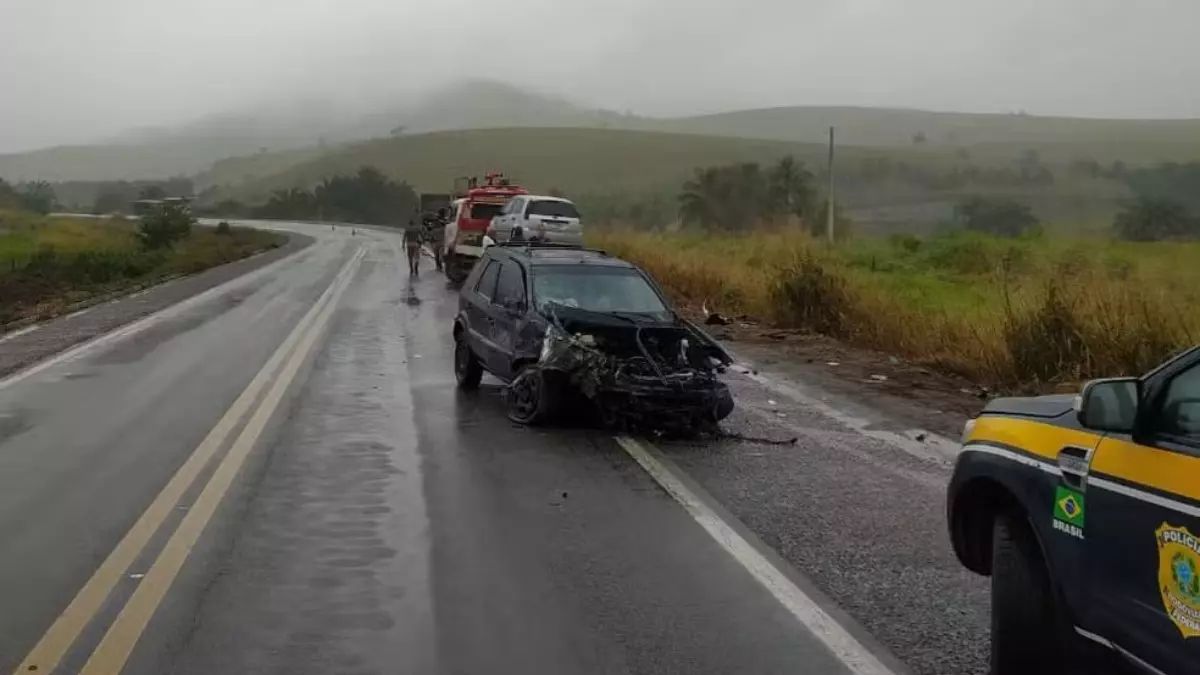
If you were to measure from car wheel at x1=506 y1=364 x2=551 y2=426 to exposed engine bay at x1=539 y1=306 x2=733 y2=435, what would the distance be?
0.16 meters

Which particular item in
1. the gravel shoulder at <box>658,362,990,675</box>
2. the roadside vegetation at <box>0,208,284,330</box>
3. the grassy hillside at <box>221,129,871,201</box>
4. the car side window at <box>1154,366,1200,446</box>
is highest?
the grassy hillside at <box>221,129,871,201</box>

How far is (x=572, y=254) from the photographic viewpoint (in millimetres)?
12812

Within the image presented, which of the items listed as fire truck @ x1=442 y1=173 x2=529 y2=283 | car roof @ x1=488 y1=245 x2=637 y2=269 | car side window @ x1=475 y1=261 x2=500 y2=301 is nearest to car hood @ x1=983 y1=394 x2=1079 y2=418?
car roof @ x1=488 y1=245 x2=637 y2=269

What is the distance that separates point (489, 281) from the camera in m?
13.2

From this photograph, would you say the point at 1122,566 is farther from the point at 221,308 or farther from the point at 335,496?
the point at 221,308

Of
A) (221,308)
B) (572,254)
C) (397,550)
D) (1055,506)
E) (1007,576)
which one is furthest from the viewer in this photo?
(221,308)

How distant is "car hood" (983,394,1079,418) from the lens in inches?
177

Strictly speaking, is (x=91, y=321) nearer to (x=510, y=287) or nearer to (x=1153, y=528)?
(x=510, y=287)

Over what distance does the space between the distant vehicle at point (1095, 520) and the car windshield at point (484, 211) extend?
2770cm

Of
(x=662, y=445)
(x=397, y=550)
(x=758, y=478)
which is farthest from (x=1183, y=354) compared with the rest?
(x=662, y=445)

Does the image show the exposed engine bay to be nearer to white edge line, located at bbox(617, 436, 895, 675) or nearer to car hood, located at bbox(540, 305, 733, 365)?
car hood, located at bbox(540, 305, 733, 365)

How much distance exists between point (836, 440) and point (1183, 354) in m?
6.81

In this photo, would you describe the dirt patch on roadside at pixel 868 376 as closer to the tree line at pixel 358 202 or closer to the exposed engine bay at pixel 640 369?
the exposed engine bay at pixel 640 369

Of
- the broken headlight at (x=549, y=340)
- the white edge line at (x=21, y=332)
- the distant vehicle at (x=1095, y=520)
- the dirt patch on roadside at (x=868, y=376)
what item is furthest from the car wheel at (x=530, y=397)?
the white edge line at (x=21, y=332)
